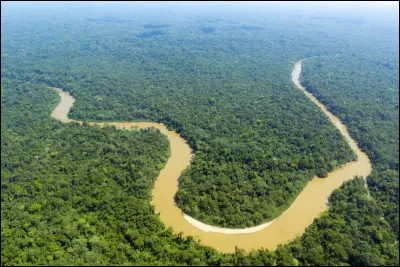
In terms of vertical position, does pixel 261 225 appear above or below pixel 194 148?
below

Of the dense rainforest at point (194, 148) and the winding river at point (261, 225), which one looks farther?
the winding river at point (261, 225)

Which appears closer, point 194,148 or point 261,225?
point 261,225

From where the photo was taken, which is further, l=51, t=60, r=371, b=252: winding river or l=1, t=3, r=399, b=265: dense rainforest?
l=51, t=60, r=371, b=252: winding river

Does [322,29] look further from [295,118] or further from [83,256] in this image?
[83,256]
